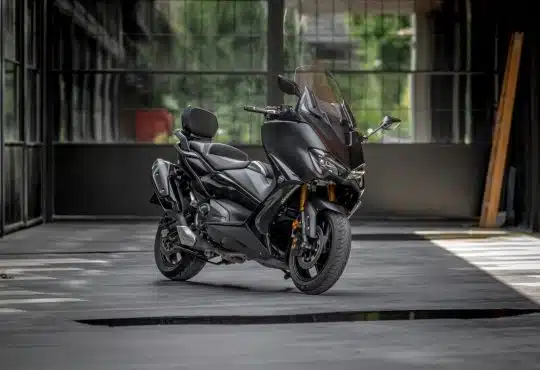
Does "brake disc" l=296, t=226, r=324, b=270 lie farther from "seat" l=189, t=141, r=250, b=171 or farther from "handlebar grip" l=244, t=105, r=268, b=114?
"seat" l=189, t=141, r=250, b=171

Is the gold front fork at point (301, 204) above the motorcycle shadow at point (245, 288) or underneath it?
above

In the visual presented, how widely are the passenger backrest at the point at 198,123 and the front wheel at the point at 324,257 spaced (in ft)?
5.11


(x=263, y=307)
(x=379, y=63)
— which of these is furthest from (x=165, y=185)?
(x=379, y=63)

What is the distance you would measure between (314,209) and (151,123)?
11249 millimetres

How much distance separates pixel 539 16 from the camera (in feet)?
64.9

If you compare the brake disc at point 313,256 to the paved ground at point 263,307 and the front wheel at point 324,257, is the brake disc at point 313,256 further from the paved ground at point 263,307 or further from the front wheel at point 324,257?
the paved ground at point 263,307

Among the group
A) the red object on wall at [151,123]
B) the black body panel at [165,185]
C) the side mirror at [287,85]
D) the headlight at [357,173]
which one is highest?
the side mirror at [287,85]

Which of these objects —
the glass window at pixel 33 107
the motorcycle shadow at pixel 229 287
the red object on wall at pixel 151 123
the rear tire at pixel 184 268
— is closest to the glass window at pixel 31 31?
the glass window at pixel 33 107

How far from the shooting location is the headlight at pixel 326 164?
35.8ft

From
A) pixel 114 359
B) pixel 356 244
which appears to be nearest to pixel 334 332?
pixel 114 359

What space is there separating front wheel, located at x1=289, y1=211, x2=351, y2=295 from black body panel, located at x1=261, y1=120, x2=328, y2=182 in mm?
346

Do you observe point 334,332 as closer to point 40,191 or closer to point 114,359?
point 114,359

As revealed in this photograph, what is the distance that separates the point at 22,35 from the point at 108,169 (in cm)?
289

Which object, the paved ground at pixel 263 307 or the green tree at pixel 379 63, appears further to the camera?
the green tree at pixel 379 63
